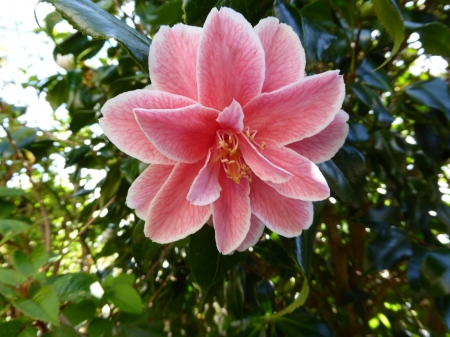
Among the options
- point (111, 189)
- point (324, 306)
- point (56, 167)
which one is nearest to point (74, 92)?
point (111, 189)

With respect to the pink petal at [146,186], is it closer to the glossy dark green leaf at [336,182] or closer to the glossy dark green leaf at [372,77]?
the glossy dark green leaf at [336,182]

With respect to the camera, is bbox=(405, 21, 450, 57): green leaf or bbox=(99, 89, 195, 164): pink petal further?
bbox=(405, 21, 450, 57): green leaf

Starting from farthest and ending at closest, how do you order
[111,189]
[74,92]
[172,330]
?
[172,330] < [74,92] < [111,189]

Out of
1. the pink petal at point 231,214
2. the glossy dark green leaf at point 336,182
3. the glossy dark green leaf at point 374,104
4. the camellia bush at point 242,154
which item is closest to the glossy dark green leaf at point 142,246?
the camellia bush at point 242,154

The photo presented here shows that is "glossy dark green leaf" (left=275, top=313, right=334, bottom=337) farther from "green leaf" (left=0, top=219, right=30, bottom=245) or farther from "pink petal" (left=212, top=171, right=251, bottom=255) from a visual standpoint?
"green leaf" (left=0, top=219, right=30, bottom=245)

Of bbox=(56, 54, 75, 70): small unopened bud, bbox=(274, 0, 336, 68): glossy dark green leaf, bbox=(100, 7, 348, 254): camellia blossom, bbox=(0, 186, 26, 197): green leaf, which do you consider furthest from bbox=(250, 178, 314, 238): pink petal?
bbox=(56, 54, 75, 70): small unopened bud

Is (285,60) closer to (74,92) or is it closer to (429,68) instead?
(74,92)
